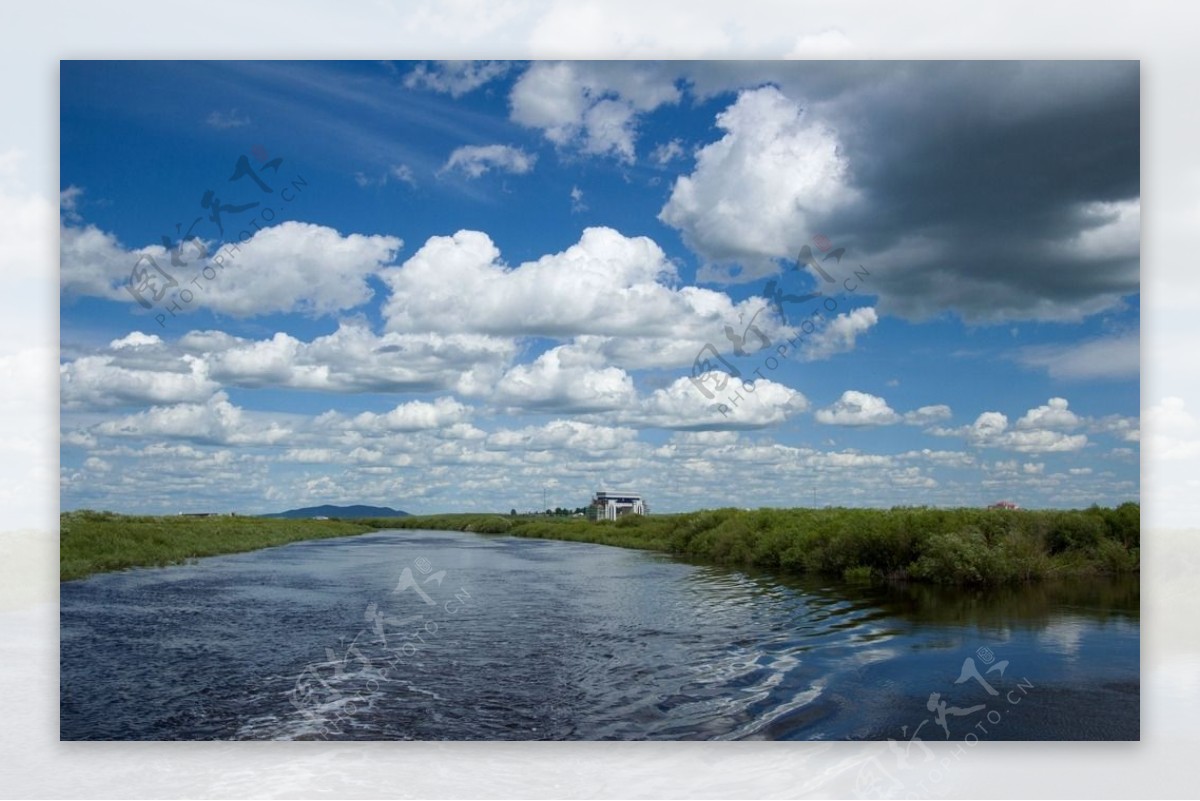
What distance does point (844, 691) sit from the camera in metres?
7.36

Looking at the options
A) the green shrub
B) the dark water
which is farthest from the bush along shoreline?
the dark water

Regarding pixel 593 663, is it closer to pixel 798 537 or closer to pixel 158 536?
pixel 798 537

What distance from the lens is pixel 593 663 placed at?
8.15m

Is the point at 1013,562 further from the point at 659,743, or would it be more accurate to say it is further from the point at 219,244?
the point at 219,244

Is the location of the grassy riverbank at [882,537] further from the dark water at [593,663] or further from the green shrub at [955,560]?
the dark water at [593,663]

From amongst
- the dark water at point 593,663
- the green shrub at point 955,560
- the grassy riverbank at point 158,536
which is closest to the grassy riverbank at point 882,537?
the green shrub at point 955,560

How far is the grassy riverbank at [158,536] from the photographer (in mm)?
8377

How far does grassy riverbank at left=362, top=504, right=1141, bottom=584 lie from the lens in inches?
366

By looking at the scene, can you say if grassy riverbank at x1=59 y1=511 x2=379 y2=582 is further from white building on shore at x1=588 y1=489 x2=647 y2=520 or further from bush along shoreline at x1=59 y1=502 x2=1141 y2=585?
white building on shore at x1=588 y1=489 x2=647 y2=520

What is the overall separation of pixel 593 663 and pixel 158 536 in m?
6.53

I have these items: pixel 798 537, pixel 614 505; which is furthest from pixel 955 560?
pixel 614 505

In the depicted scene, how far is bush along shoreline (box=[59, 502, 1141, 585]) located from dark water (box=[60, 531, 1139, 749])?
36 centimetres

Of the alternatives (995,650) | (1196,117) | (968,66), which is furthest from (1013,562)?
(968,66)

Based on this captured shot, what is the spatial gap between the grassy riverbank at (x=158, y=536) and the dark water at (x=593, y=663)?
303mm
